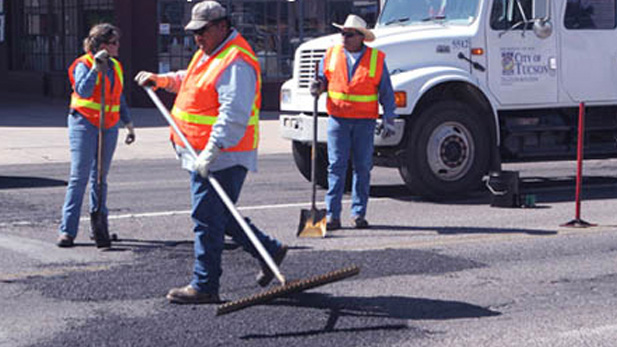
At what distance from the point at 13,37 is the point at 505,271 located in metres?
28.5

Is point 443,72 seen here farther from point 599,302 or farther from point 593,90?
point 599,302

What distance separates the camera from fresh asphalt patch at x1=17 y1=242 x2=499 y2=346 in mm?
6762

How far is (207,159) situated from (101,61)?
8.06ft

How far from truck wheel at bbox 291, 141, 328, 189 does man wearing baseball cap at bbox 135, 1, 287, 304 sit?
5987 millimetres

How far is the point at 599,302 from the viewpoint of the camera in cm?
772

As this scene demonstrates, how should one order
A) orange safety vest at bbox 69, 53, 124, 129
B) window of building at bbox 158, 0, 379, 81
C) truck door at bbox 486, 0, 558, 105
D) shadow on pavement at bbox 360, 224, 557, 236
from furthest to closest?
window of building at bbox 158, 0, 379, 81 < truck door at bbox 486, 0, 558, 105 < shadow on pavement at bbox 360, 224, 557, 236 < orange safety vest at bbox 69, 53, 124, 129

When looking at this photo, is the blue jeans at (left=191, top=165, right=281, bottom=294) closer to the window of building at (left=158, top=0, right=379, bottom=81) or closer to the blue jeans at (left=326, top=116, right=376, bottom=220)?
the blue jeans at (left=326, top=116, right=376, bottom=220)

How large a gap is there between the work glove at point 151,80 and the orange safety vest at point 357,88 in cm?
282

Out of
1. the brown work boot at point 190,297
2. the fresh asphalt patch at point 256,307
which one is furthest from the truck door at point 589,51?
the brown work boot at point 190,297

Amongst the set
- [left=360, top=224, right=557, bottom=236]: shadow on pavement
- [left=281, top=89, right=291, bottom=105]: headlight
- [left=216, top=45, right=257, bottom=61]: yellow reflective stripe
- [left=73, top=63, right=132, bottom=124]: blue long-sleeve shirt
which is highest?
[left=216, top=45, right=257, bottom=61]: yellow reflective stripe

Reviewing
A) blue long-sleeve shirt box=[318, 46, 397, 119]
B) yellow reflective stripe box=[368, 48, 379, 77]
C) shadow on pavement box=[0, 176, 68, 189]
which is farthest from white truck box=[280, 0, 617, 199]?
shadow on pavement box=[0, 176, 68, 189]

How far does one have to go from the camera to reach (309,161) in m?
13.7

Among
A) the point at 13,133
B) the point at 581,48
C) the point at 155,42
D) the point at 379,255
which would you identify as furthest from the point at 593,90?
the point at 155,42

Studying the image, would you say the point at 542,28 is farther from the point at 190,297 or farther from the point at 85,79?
the point at 190,297
